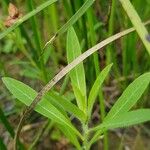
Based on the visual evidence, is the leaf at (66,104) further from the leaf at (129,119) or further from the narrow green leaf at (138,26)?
the narrow green leaf at (138,26)

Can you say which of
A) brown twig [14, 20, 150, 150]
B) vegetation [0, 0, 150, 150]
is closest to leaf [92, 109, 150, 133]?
vegetation [0, 0, 150, 150]

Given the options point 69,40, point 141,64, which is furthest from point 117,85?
point 69,40

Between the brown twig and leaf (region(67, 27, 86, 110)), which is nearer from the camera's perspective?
the brown twig

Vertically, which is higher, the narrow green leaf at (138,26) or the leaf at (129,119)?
the narrow green leaf at (138,26)

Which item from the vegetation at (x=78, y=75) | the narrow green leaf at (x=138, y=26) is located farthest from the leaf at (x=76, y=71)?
the narrow green leaf at (x=138, y=26)

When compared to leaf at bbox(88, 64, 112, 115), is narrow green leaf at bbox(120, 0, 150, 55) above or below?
above

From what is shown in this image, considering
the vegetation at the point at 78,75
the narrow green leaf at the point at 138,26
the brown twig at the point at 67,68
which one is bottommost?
the vegetation at the point at 78,75

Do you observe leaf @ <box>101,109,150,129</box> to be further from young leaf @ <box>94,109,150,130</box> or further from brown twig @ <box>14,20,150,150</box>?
brown twig @ <box>14,20,150,150</box>

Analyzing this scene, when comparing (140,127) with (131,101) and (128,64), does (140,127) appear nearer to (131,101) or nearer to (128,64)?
(128,64)
